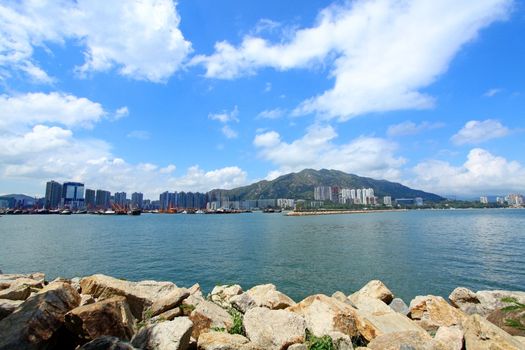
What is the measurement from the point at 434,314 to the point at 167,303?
1229cm

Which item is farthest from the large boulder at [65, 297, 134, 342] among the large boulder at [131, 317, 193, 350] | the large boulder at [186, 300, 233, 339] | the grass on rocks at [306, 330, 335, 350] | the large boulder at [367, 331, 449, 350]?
the large boulder at [367, 331, 449, 350]

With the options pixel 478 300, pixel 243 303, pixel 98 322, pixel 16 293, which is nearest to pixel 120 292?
pixel 98 322

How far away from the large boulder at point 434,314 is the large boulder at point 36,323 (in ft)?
46.1

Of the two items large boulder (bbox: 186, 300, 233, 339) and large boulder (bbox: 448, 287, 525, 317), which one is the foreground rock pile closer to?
large boulder (bbox: 186, 300, 233, 339)

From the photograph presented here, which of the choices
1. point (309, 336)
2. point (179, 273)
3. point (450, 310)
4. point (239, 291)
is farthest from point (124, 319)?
point (179, 273)

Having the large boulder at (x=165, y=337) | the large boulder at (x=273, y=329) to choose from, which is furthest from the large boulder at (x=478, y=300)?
the large boulder at (x=165, y=337)

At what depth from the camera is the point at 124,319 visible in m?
8.52

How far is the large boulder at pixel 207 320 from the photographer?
33.1ft

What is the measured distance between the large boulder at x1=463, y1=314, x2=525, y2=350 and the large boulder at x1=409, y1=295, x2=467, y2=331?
482cm

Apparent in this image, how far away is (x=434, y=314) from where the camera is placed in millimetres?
14266

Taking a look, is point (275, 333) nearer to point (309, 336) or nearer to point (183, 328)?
point (309, 336)

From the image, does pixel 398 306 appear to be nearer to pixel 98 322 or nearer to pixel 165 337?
pixel 165 337

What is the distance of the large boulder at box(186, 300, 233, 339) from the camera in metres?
→ 10.1

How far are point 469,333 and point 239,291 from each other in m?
11.6
